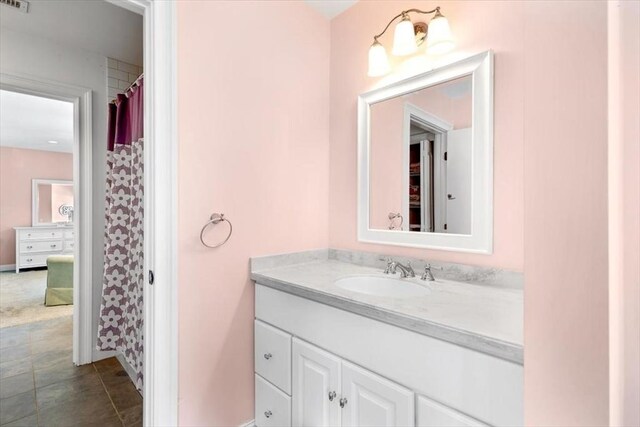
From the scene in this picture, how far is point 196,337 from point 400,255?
42.3 inches

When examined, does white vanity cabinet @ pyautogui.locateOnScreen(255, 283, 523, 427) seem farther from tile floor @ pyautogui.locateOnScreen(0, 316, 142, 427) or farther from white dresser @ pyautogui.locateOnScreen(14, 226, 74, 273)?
white dresser @ pyautogui.locateOnScreen(14, 226, 74, 273)

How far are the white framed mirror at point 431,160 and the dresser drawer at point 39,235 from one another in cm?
694

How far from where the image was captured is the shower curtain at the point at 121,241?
199 cm

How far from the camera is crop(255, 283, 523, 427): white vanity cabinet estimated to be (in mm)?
839

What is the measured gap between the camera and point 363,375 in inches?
44.1

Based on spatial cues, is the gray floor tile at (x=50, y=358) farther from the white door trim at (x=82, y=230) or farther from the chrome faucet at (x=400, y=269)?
the chrome faucet at (x=400, y=269)

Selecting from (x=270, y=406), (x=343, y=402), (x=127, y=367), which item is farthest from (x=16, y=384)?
(x=343, y=402)

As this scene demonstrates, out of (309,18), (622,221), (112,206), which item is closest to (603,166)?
(622,221)

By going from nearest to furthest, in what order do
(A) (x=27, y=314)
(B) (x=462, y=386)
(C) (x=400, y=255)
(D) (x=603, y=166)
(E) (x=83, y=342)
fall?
(D) (x=603, y=166) < (B) (x=462, y=386) < (C) (x=400, y=255) < (E) (x=83, y=342) < (A) (x=27, y=314)

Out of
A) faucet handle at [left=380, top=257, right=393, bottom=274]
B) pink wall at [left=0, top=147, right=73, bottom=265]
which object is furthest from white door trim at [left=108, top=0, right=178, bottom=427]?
pink wall at [left=0, top=147, right=73, bottom=265]

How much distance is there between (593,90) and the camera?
1.34ft

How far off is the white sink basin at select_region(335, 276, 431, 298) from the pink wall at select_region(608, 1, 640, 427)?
3.22 ft

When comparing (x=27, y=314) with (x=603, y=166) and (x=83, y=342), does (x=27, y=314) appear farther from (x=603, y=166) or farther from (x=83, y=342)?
(x=603, y=166)

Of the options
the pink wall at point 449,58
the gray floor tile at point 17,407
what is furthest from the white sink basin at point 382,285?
the gray floor tile at point 17,407
